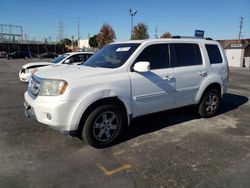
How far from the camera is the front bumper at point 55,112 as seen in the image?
366 centimetres

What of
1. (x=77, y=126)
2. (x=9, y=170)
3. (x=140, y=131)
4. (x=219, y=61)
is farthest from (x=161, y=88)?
(x=9, y=170)

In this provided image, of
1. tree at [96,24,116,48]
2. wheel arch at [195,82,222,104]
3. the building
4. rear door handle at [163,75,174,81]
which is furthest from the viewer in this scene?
tree at [96,24,116,48]

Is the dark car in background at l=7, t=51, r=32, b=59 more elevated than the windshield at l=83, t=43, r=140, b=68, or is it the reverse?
the windshield at l=83, t=43, r=140, b=68

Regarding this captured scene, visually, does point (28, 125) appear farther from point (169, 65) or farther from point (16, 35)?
point (16, 35)

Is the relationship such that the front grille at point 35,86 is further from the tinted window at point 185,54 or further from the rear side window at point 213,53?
the rear side window at point 213,53

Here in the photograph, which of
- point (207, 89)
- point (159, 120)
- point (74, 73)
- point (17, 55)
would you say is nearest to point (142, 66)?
point (74, 73)

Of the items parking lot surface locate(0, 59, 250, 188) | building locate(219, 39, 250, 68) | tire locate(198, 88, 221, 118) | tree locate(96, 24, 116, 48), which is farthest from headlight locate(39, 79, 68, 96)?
tree locate(96, 24, 116, 48)

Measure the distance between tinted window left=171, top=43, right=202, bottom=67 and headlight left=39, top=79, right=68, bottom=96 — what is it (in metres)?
2.38

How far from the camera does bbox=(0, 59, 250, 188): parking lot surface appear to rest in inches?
126

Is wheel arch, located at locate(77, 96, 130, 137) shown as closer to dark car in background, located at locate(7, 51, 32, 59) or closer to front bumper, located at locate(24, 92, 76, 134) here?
front bumper, located at locate(24, 92, 76, 134)

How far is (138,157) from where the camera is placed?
3818 millimetres

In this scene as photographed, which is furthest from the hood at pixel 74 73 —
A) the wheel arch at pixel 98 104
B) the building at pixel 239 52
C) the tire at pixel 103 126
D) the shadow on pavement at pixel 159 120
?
the building at pixel 239 52

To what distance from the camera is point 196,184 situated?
10.2 ft

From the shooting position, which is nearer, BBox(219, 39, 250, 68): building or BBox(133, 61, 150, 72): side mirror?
BBox(133, 61, 150, 72): side mirror
